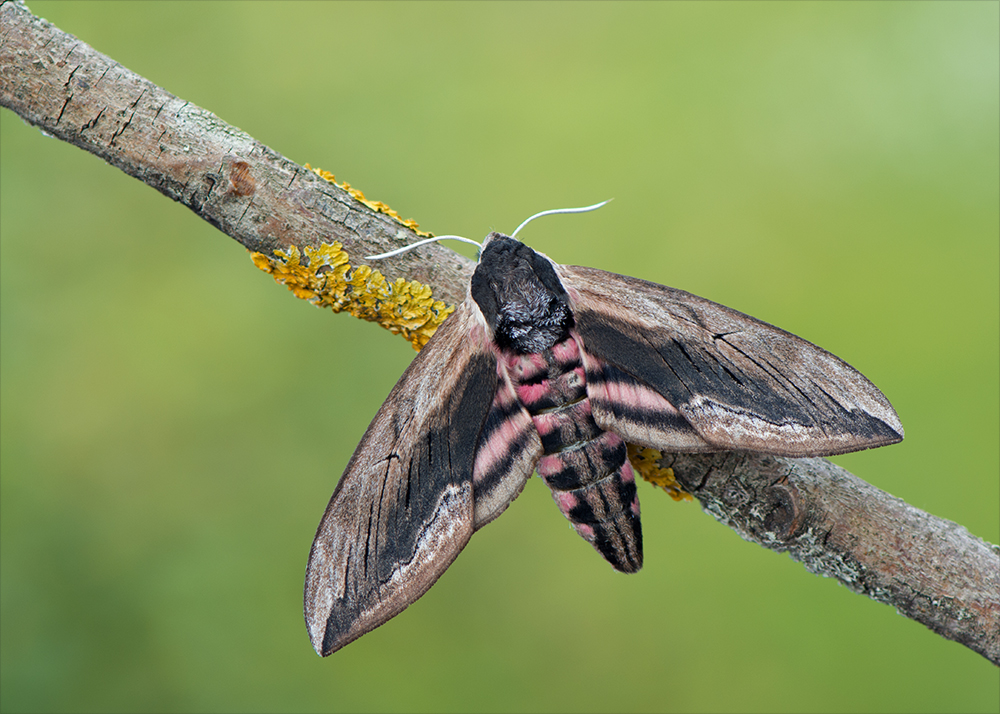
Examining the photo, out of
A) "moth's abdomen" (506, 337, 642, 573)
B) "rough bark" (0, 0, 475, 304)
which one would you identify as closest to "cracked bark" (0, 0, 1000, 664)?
"rough bark" (0, 0, 475, 304)

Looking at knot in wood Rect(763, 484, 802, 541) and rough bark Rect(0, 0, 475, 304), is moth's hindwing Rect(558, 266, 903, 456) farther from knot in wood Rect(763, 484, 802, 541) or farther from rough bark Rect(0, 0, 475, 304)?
rough bark Rect(0, 0, 475, 304)

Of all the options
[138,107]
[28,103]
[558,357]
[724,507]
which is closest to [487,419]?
[558,357]

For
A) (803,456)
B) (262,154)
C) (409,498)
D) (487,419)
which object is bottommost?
(409,498)

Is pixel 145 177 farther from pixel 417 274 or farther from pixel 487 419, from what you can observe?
pixel 487 419

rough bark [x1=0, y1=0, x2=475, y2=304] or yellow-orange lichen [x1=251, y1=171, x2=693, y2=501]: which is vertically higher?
rough bark [x1=0, y1=0, x2=475, y2=304]

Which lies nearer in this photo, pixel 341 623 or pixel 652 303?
pixel 341 623

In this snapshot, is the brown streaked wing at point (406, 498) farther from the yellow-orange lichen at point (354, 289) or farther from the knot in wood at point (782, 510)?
the knot in wood at point (782, 510)

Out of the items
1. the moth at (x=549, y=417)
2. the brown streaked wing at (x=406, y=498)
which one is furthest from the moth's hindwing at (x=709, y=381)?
the brown streaked wing at (x=406, y=498)
